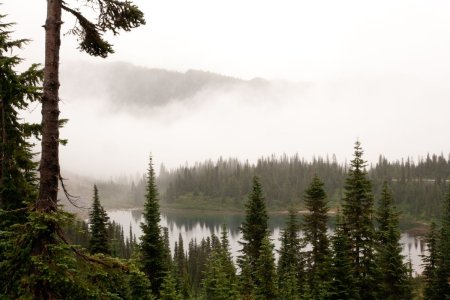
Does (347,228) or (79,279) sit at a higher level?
(79,279)

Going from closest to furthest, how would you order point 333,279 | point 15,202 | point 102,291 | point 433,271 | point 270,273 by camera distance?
point 102,291 → point 15,202 → point 333,279 → point 270,273 → point 433,271

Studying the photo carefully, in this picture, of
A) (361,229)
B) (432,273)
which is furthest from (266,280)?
(432,273)

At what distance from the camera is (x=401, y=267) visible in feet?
102

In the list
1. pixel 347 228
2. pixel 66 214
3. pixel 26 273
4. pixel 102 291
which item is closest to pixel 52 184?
pixel 66 214

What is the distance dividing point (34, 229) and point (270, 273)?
2407 cm

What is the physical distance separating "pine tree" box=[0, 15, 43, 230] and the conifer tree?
25.9 m

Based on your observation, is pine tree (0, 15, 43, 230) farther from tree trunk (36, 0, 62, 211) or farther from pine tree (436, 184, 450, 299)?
pine tree (436, 184, 450, 299)

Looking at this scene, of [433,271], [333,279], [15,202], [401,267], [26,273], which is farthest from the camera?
[433,271]

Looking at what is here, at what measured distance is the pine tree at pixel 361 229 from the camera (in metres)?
28.3

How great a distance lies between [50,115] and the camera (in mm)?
7125

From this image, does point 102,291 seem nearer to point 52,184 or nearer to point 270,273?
point 52,184

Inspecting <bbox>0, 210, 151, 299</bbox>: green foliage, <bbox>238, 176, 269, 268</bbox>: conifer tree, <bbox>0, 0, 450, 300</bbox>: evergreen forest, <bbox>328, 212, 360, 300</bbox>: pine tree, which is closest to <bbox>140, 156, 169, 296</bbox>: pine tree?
<bbox>0, 0, 450, 300</bbox>: evergreen forest

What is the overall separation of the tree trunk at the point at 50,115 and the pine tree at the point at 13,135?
143 inches

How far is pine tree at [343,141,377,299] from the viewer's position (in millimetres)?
28281
